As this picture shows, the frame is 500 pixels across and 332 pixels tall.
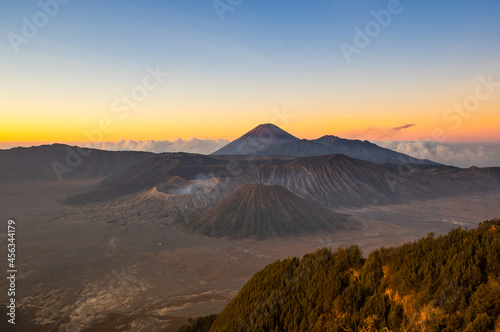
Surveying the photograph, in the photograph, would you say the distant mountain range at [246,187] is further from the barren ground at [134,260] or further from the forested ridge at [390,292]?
the forested ridge at [390,292]

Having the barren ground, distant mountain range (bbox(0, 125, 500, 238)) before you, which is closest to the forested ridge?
the barren ground

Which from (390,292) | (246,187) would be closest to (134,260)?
(246,187)

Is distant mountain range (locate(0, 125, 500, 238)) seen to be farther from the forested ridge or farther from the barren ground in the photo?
the forested ridge

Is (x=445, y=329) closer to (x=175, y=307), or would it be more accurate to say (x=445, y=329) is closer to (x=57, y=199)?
(x=175, y=307)

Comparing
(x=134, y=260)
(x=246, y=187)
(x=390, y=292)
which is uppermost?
(x=246, y=187)

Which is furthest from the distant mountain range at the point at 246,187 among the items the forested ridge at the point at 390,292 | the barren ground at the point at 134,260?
the forested ridge at the point at 390,292

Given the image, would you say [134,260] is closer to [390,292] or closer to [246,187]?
[246,187]

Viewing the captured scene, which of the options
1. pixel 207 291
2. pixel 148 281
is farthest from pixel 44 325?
pixel 207 291

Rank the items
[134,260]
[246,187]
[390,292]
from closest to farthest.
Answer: [390,292] < [134,260] < [246,187]
